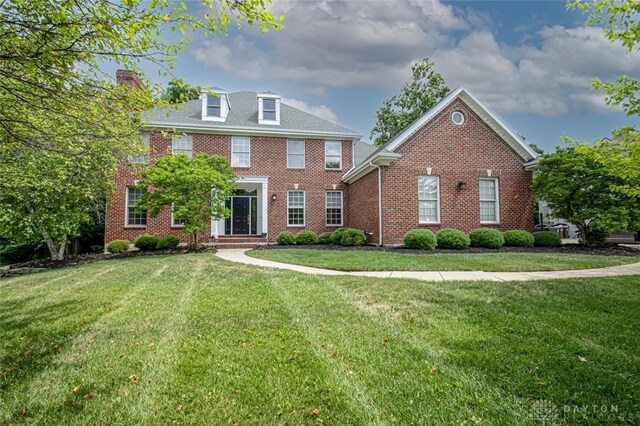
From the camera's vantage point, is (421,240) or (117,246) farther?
(117,246)

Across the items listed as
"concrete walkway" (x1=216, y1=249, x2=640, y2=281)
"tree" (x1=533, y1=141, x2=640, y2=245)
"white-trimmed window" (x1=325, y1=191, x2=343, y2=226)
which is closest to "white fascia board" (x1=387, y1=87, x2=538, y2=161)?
"tree" (x1=533, y1=141, x2=640, y2=245)

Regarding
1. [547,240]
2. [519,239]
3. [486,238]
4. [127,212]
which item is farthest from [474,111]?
[127,212]

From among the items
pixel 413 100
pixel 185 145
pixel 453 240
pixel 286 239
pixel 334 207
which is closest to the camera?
pixel 453 240

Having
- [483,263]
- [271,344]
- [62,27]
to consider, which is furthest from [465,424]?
[483,263]

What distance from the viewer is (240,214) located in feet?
56.1

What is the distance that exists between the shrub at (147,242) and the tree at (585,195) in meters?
A: 16.7

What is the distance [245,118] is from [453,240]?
→ 12.3 metres

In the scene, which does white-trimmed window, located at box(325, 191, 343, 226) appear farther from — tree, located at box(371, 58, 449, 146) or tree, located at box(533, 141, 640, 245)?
tree, located at box(371, 58, 449, 146)

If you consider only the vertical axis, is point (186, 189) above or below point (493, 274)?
above

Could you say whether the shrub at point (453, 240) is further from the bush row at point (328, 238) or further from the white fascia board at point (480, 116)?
the white fascia board at point (480, 116)

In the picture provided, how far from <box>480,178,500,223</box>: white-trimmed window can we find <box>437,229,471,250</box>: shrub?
247 cm

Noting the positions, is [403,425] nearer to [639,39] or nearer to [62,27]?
[62,27]

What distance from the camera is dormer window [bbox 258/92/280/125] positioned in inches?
663

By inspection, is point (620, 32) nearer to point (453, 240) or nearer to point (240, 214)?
point (453, 240)
